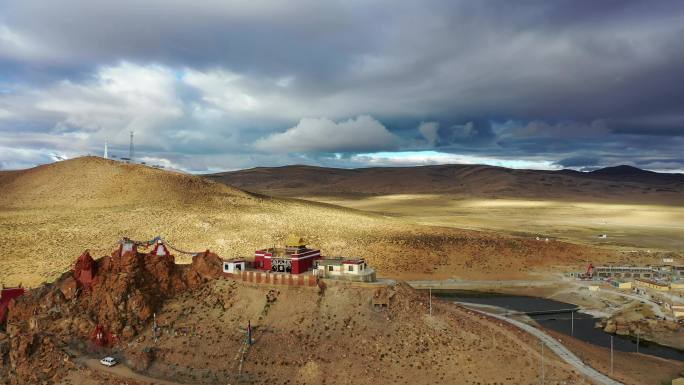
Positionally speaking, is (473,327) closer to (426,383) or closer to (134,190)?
(426,383)

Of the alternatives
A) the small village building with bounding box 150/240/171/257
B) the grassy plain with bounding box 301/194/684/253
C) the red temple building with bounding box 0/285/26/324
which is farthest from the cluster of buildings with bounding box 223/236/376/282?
the grassy plain with bounding box 301/194/684/253

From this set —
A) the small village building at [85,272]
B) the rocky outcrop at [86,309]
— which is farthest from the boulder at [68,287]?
the small village building at [85,272]

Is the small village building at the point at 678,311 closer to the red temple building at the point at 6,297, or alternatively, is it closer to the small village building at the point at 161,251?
the small village building at the point at 161,251

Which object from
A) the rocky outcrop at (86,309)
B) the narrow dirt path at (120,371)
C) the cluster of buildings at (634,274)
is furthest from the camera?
the cluster of buildings at (634,274)

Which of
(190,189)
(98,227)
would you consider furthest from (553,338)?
(190,189)

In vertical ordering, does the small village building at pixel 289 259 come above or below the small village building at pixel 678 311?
above

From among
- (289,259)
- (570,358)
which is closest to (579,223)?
(570,358)
